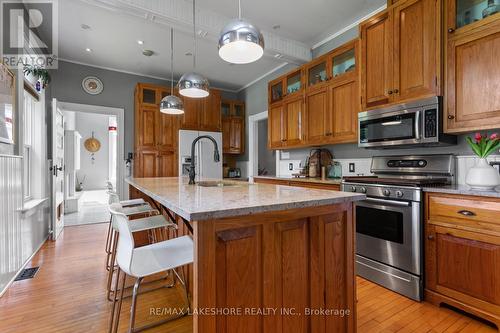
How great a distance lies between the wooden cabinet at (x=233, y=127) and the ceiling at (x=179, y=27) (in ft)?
3.79

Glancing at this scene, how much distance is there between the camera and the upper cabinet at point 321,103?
116 inches

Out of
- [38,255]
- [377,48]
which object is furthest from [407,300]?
[38,255]

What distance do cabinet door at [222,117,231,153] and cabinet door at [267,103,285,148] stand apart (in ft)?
5.01

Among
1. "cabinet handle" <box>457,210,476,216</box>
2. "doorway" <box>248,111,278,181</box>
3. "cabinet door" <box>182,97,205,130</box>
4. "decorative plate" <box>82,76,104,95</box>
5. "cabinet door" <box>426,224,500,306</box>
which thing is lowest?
"cabinet door" <box>426,224,500,306</box>

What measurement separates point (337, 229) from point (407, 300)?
1.25 meters

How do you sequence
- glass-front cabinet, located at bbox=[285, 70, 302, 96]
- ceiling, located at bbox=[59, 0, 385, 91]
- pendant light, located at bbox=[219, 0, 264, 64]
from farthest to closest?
glass-front cabinet, located at bbox=[285, 70, 302, 96]
ceiling, located at bbox=[59, 0, 385, 91]
pendant light, located at bbox=[219, 0, 264, 64]

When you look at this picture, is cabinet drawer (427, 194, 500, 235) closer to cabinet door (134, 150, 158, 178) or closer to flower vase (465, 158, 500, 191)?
flower vase (465, 158, 500, 191)

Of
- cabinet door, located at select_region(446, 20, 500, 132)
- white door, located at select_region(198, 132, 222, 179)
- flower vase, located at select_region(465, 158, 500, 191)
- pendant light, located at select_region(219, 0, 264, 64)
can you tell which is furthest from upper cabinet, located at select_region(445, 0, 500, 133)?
white door, located at select_region(198, 132, 222, 179)

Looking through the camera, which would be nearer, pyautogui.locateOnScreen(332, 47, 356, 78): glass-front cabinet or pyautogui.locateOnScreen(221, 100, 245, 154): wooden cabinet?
pyautogui.locateOnScreen(332, 47, 356, 78): glass-front cabinet

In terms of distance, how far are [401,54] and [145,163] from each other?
164 inches

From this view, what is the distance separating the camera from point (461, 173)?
2229mm

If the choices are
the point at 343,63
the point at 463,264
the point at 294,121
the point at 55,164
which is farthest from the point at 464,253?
the point at 55,164

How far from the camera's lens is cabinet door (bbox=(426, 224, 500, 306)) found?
1638 millimetres

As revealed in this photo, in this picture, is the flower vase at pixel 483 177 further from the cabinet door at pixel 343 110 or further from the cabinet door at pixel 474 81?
the cabinet door at pixel 343 110
